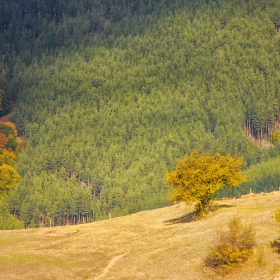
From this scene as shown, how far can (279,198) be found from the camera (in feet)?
466

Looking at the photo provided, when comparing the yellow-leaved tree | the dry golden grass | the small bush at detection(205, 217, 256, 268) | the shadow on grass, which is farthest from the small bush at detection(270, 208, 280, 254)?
the shadow on grass

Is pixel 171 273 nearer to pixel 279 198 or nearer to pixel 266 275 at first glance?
pixel 266 275

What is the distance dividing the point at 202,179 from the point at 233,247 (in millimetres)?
35514

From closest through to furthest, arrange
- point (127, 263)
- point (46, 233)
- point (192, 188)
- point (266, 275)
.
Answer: point (266, 275), point (127, 263), point (192, 188), point (46, 233)

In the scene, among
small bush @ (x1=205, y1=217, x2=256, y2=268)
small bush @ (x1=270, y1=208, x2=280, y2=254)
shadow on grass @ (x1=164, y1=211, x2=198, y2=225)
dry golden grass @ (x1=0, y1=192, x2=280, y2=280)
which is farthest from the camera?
shadow on grass @ (x1=164, y1=211, x2=198, y2=225)

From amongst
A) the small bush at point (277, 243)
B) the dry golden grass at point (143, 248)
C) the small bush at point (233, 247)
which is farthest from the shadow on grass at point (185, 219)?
the small bush at point (233, 247)

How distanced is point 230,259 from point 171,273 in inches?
406

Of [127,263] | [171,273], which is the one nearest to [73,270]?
[127,263]

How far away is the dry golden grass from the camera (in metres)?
102

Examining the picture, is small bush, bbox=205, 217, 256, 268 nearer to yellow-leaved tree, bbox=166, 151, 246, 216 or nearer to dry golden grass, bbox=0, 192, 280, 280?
dry golden grass, bbox=0, 192, 280, 280

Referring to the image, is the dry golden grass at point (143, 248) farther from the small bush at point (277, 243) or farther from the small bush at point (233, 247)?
the small bush at point (233, 247)

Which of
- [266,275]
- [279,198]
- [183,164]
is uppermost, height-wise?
[183,164]

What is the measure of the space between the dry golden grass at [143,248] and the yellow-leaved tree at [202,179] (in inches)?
190

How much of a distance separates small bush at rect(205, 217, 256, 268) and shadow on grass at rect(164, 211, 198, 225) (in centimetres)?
Result: 3779
